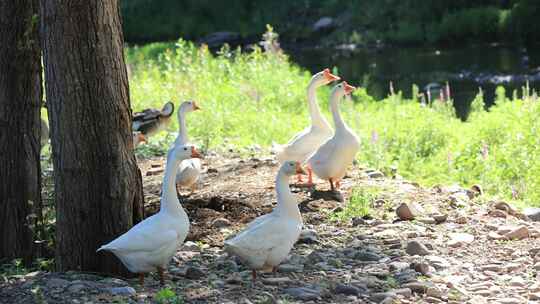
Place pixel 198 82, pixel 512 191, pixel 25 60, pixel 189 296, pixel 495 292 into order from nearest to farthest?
pixel 189 296
pixel 495 292
pixel 25 60
pixel 512 191
pixel 198 82

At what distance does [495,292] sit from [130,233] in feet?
8.66

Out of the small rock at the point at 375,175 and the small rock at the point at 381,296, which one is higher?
the small rock at the point at 375,175

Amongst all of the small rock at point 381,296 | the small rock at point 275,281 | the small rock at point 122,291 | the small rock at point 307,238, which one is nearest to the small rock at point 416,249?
the small rock at point 307,238

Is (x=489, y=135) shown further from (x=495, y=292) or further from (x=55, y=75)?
(x=55, y=75)

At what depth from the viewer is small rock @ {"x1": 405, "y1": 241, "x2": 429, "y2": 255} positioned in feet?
24.6

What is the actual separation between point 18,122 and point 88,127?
49.4 inches

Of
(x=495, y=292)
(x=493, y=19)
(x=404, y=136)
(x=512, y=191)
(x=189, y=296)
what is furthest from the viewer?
(x=493, y=19)

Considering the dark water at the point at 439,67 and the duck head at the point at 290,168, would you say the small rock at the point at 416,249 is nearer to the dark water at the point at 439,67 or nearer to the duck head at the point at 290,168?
the duck head at the point at 290,168

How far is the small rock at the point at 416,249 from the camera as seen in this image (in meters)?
7.51

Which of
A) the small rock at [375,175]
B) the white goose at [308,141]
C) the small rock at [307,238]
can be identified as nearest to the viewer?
the small rock at [307,238]

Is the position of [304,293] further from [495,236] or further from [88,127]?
[495,236]

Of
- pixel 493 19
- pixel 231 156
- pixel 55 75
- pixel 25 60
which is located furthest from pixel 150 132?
pixel 493 19

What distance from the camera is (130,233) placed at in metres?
6.43

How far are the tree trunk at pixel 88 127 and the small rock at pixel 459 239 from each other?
8.98ft
